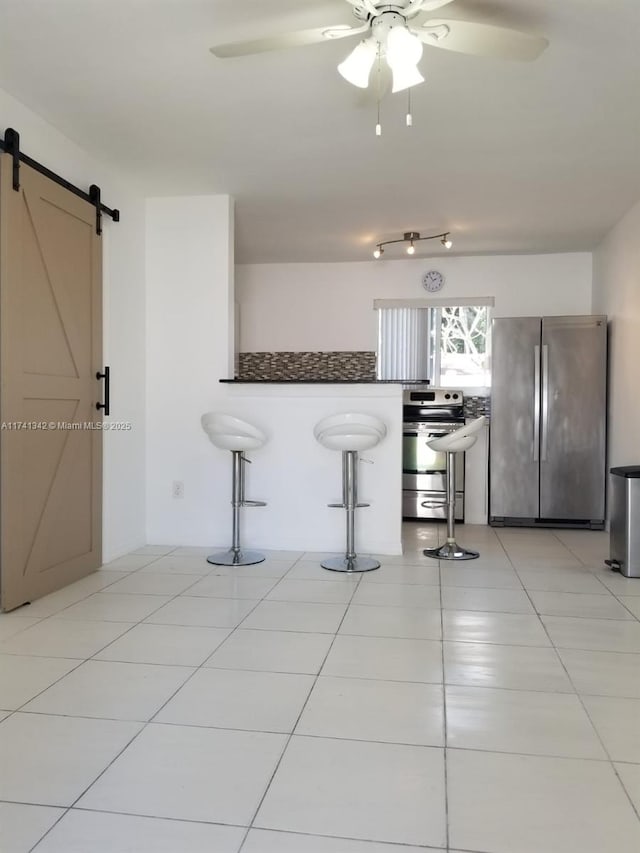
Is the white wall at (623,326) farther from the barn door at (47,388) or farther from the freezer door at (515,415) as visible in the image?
the barn door at (47,388)

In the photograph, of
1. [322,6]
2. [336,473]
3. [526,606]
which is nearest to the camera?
[322,6]

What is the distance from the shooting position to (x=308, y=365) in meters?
6.35

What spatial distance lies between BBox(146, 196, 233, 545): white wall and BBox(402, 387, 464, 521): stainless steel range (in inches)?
78.8

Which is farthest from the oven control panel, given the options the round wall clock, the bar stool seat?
the bar stool seat

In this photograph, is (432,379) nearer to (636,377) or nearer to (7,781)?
(636,377)

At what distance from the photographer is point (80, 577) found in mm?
3605

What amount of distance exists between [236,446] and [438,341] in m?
2.99

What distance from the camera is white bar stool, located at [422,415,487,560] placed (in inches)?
161

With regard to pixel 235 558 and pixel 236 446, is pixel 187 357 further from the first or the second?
pixel 235 558

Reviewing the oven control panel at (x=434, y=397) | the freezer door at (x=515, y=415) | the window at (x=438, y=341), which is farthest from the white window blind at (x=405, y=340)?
the freezer door at (x=515, y=415)

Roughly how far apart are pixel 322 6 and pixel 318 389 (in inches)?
93.5

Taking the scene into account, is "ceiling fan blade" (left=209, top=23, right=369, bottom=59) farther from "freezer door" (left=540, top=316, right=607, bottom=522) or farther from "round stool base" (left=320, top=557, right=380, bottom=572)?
"freezer door" (left=540, top=316, right=607, bottom=522)

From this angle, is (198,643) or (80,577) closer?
(198,643)

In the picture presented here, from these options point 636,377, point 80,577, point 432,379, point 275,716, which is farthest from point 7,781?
point 432,379
